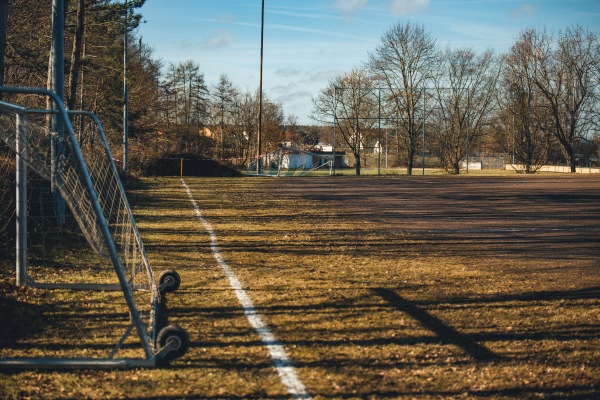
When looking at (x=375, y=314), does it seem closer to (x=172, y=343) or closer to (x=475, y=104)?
(x=172, y=343)

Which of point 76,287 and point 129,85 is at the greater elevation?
point 129,85

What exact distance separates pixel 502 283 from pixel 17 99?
16565 millimetres

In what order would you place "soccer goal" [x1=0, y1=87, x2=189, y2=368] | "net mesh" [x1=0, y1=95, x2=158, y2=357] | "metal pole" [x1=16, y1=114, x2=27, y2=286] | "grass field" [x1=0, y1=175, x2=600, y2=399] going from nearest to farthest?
"grass field" [x1=0, y1=175, x2=600, y2=399] → "soccer goal" [x1=0, y1=87, x2=189, y2=368] → "net mesh" [x1=0, y1=95, x2=158, y2=357] → "metal pole" [x1=16, y1=114, x2=27, y2=286]

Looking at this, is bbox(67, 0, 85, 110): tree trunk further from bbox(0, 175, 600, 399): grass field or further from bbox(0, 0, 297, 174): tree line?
bbox(0, 175, 600, 399): grass field

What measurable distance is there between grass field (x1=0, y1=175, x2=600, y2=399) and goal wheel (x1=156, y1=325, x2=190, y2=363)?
3.8 inches

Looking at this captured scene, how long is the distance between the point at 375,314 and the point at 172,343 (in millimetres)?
2354

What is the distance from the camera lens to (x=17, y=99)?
64.3 feet

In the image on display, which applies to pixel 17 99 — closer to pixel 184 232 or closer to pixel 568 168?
pixel 184 232

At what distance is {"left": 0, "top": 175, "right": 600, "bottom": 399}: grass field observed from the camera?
14.7ft

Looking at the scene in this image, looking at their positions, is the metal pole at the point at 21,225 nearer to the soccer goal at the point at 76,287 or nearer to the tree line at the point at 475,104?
the soccer goal at the point at 76,287

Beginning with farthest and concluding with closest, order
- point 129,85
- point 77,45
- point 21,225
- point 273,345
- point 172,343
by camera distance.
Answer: point 129,85 < point 77,45 < point 21,225 < point 273,345 < point 172,343

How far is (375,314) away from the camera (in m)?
6.48

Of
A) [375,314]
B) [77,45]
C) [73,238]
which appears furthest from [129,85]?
[375,314]

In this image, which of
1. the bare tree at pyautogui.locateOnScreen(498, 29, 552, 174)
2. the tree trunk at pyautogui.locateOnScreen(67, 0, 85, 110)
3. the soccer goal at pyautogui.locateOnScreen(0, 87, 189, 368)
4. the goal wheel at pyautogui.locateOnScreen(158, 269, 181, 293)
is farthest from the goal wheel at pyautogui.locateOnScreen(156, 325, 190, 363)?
the bare tree at pyautogui.locateOnScreen(498, 29, 552, 174)
